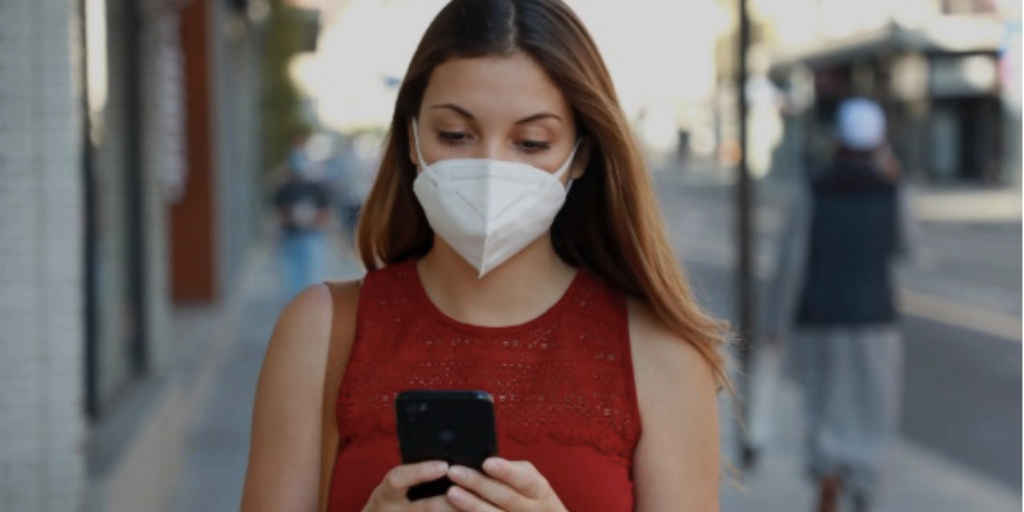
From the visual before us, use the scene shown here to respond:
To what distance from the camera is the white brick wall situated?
16.4 feet

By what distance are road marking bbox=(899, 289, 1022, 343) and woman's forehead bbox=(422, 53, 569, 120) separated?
544 inches

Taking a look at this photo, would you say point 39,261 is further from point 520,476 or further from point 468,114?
point 520,476

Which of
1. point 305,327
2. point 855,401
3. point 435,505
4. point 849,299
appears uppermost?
point 305,327

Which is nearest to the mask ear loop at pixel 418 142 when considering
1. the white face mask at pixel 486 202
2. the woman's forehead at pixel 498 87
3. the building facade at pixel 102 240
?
the white face mask at pixel 486 202

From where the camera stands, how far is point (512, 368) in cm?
234

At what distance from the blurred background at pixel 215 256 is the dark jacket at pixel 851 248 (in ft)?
0.78

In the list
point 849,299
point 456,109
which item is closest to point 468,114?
point 456,109

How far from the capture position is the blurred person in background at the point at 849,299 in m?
7.06

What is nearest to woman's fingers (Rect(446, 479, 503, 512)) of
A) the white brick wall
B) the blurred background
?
the blurred background

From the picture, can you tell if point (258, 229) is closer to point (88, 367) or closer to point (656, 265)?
point (88, 367)

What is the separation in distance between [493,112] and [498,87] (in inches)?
1.5

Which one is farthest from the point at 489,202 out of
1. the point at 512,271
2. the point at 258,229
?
the point at 258,229

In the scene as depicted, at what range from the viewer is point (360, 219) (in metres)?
2.69

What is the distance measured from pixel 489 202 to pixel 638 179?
30cm
